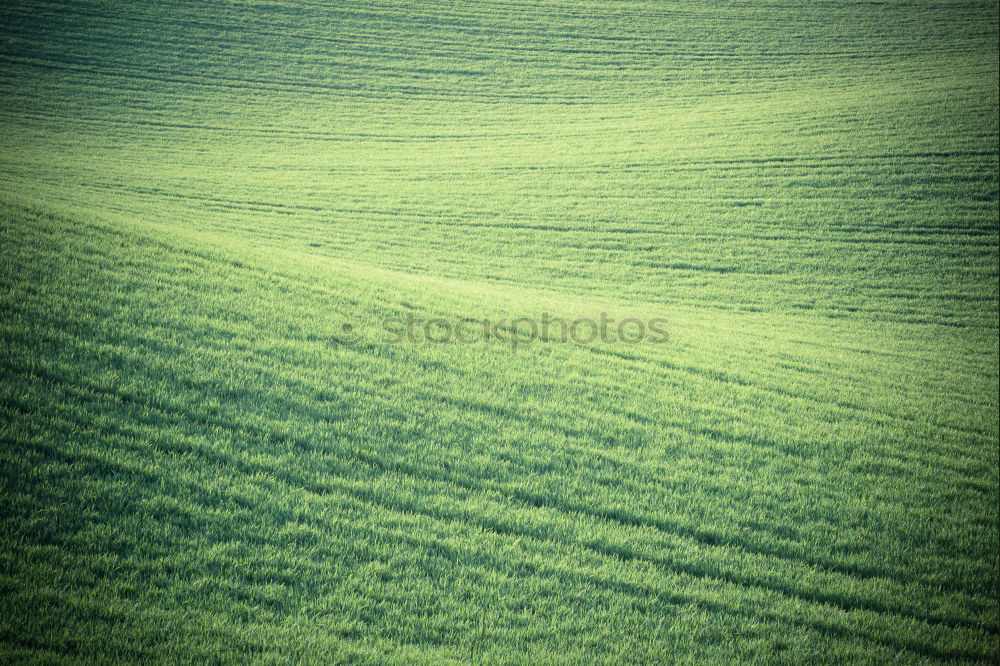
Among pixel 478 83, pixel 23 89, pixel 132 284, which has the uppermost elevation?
pixel 23 89

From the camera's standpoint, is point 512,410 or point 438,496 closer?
point 438,496

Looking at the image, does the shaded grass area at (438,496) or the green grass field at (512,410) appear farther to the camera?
the green grass field at (512,410)

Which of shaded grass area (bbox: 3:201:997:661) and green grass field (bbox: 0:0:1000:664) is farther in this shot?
green grass field (bbox: 0:0:1000:664)

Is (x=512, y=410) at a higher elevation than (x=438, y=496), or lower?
lower

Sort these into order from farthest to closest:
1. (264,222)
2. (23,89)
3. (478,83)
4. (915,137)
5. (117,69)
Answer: (478,83), (117,69), (23,89), (915,137), (264,222)

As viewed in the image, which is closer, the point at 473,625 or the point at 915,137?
the point at 473,625

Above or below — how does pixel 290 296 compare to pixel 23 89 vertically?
below

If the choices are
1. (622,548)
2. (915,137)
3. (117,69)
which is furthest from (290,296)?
(117,69)

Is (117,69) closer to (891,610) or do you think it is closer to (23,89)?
(23,89)
